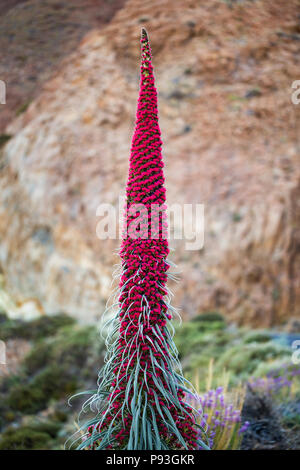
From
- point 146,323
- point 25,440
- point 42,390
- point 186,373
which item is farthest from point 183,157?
point 146,323

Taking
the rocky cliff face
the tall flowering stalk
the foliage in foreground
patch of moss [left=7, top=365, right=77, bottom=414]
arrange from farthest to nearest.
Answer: the rocky cliff face < patch of moss [left=7, top=365, right=77, bottom=414] < the foliage in foreground < the tall flowering stalk

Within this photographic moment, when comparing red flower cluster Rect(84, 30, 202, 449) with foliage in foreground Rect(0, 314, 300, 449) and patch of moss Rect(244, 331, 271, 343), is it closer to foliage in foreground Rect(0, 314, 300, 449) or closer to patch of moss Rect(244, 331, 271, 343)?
foliage in foreground Rect(0, 314, 300, 449)

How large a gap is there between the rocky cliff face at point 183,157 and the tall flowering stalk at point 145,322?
721 centimetres

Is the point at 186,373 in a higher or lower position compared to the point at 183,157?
lower

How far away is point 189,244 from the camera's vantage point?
30.9 feet

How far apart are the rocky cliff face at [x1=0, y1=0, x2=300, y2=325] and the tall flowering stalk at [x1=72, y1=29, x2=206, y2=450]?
7.21m

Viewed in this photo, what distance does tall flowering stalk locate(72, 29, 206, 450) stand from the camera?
1.88 meters

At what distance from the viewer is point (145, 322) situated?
1.91 m

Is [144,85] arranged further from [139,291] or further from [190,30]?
[190,30]

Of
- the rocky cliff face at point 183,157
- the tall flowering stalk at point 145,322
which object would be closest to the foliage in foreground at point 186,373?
the tall flowering stalk at point 145,322

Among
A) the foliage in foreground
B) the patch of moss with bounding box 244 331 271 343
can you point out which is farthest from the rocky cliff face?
the patch of moss with bounding box 244 331 271 343

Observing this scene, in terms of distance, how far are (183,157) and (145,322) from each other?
860 centimetres

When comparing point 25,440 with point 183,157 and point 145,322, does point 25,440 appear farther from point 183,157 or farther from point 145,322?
point 183,157
